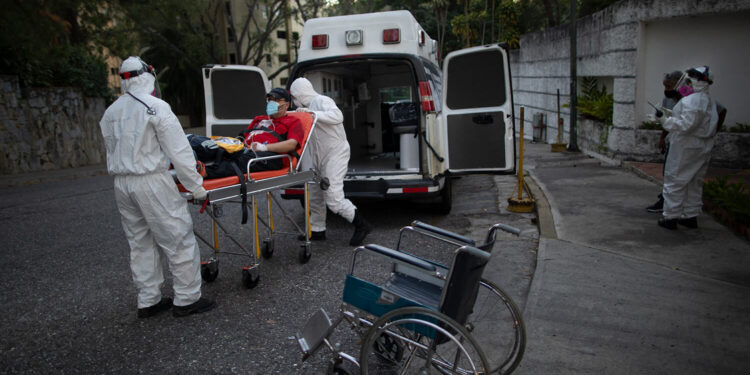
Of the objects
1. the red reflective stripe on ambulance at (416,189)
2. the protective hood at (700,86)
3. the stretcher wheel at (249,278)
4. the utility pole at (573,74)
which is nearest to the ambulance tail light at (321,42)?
the red reflective stripe on ambulance at (416,189)

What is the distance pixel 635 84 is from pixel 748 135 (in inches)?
77.9

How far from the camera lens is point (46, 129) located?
13.9 m

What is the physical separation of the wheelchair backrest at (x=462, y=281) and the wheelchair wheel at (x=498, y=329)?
307mm

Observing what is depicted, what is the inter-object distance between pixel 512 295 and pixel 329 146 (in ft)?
8.54

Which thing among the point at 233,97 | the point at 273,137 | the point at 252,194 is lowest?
the point at 252,194

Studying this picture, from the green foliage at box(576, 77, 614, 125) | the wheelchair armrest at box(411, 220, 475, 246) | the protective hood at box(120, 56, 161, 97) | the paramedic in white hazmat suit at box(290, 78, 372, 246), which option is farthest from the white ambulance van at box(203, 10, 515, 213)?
the green foliage at box(576, 77, 614, 125)

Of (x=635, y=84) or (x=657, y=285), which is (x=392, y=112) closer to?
(x=635, y=84)

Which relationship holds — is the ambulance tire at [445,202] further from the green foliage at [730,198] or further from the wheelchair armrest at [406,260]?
the wheelchair armrest at [406,260]

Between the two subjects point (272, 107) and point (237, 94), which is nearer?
point (272, 107)

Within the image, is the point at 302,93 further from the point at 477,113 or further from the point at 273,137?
the point at 477,113

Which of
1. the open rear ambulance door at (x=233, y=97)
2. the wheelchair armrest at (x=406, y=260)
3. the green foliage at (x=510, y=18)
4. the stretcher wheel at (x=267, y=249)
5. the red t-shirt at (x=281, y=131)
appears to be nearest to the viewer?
the wheelchair armrest at (x=406, y=260)

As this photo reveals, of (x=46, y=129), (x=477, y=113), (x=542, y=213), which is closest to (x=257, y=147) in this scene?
(x=477, y=113)

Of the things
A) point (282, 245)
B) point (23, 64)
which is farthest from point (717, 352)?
point (23, 64)

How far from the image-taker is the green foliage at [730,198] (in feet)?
17.4
